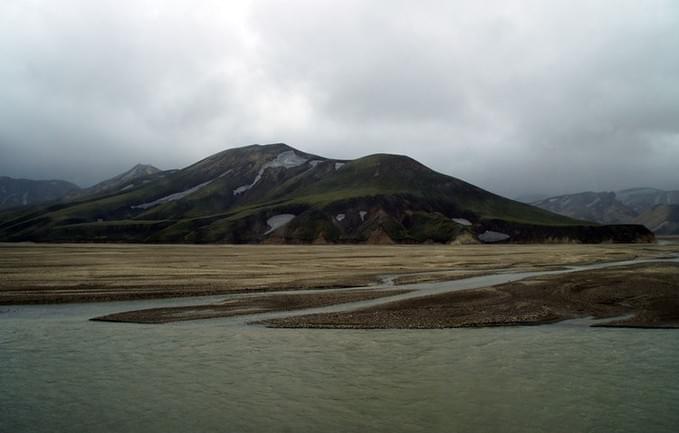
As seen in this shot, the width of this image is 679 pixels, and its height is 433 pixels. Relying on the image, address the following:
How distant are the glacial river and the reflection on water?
0.08m

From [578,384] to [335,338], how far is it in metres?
14.5

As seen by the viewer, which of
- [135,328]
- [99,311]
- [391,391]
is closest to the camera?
[391,391]

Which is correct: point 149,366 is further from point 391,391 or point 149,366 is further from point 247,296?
point 247,296

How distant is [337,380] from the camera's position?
74.6 ft

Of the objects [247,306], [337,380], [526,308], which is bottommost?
[337,380]

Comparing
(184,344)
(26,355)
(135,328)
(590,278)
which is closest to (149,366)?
(184,344)

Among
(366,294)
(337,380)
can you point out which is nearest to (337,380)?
(337,380)

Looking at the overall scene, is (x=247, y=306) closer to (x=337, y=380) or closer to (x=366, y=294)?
(x=366, y=294)

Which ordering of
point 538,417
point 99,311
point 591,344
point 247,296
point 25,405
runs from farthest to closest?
1. point 247,296
2. point 99,311
3. point 591,344
4. point 25,405
5. point 538,417

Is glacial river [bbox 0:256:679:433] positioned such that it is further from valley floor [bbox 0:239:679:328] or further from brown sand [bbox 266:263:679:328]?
valley floor [bbox 0:239:679:328]

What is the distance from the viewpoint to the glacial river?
714 inches

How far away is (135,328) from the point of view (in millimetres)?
34656

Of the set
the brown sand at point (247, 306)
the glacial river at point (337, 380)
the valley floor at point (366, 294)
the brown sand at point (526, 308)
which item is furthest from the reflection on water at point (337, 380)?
the brown sand at point (247, 306)

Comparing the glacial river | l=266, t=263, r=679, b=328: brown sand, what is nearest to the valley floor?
l=266, t=263, r=679, b=328: brown sand
